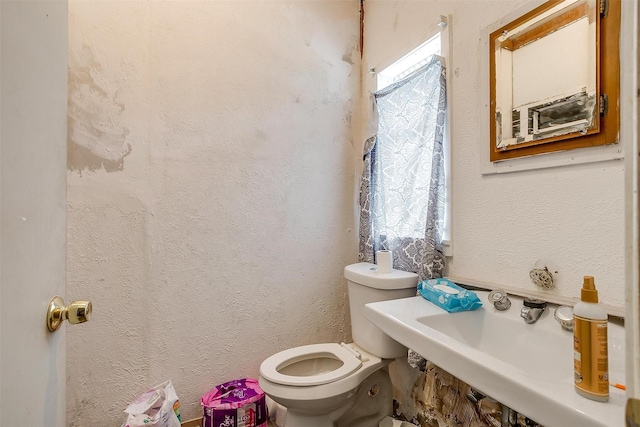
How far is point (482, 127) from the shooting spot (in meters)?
1.14

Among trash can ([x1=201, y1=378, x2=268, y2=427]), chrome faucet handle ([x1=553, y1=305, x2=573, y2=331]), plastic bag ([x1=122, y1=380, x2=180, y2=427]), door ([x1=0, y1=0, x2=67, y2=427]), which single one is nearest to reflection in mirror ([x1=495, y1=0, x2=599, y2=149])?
chrome faucet handle ([x1=553, y1=305, x2=573, y2=331])

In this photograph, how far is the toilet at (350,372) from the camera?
1181mm

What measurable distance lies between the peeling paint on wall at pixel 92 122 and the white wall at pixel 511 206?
1.41 metres

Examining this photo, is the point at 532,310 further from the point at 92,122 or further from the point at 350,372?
the point at 92,122

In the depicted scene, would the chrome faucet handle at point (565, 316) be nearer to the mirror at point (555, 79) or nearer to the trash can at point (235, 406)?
the mirror at point (555, 79)

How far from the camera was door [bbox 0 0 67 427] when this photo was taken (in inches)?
14.5

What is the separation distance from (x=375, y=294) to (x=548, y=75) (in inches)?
39.2

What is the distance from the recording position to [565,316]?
0.81 meters

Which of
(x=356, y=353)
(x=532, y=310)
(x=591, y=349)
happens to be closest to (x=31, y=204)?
(x=591, y=349)

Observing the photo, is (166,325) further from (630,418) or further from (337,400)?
(630,418)

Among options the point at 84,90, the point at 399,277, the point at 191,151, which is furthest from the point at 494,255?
the point at 84,90

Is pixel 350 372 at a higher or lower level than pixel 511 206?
lower

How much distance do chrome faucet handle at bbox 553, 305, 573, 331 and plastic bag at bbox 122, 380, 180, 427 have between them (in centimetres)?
144

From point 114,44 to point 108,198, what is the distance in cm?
68
